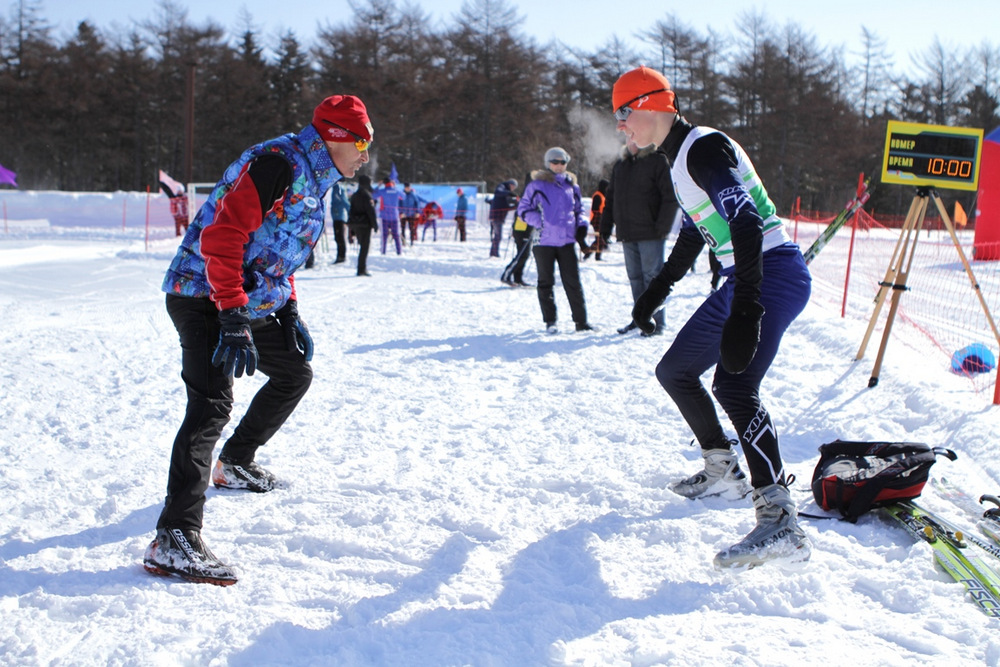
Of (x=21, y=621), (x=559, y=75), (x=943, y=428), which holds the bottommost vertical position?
(x=21, y=621)

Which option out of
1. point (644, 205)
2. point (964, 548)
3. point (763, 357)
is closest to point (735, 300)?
point (763, 357)

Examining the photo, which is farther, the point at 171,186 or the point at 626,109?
the point at 171,186

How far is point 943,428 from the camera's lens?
4.22 meters

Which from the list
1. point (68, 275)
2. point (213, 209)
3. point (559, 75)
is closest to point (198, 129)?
point (559, 75)

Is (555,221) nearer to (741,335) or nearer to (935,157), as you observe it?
(935,157)

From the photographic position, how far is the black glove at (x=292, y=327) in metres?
3.03

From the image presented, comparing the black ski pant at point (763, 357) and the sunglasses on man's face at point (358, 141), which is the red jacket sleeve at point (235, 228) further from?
the black ski pant at point (763, 357)

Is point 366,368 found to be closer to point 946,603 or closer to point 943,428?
point 943,428

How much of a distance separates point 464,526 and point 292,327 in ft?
3.37

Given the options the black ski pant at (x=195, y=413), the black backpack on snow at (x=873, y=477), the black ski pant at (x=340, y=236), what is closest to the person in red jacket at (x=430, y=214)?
the black ski pant at (x=340, y=236)

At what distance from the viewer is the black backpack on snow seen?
301cm

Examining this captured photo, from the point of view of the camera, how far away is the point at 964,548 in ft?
8.82

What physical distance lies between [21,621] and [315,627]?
0.82 metres

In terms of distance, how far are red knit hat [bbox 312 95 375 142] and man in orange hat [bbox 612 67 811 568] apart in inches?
35.3
